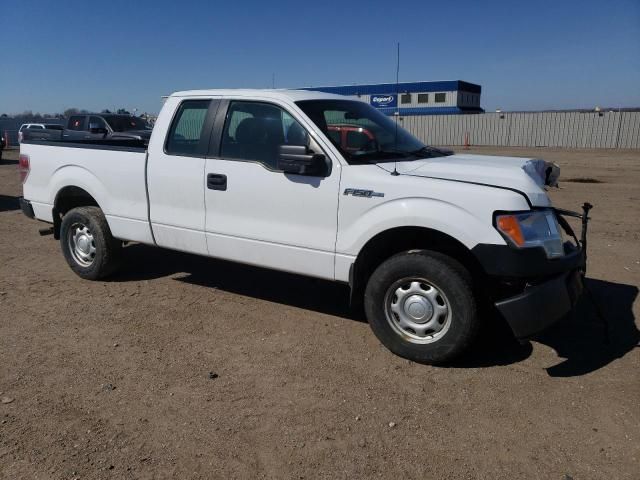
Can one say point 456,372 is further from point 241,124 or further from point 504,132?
point 504,132

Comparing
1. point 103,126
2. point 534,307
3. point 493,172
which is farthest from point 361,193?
point 103,126

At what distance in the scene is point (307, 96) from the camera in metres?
4.93

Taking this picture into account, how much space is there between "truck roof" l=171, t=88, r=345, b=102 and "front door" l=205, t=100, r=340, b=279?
0.28ft

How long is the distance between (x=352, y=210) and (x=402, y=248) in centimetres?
52

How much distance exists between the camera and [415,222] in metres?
4.02

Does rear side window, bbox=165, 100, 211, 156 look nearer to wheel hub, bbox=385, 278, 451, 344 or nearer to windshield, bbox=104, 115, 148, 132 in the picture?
wheel hub, bbox=385, 278, 451, 344

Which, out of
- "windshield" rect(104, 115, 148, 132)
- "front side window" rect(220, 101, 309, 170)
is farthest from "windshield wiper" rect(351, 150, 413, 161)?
"windshield" rect(104, 115, 148, 132)

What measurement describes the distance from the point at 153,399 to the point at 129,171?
257 centimetres

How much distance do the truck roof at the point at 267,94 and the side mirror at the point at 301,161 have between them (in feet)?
2.14

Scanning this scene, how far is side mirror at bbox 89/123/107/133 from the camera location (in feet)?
53.8

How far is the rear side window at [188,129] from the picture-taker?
516 cm

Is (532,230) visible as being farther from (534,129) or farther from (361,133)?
(534,129)

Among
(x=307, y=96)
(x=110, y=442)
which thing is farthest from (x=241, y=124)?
(x=110, y=442)

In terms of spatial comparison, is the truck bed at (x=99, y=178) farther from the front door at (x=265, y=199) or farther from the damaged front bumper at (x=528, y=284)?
the damaged front bumper at (x=528, y=284)
